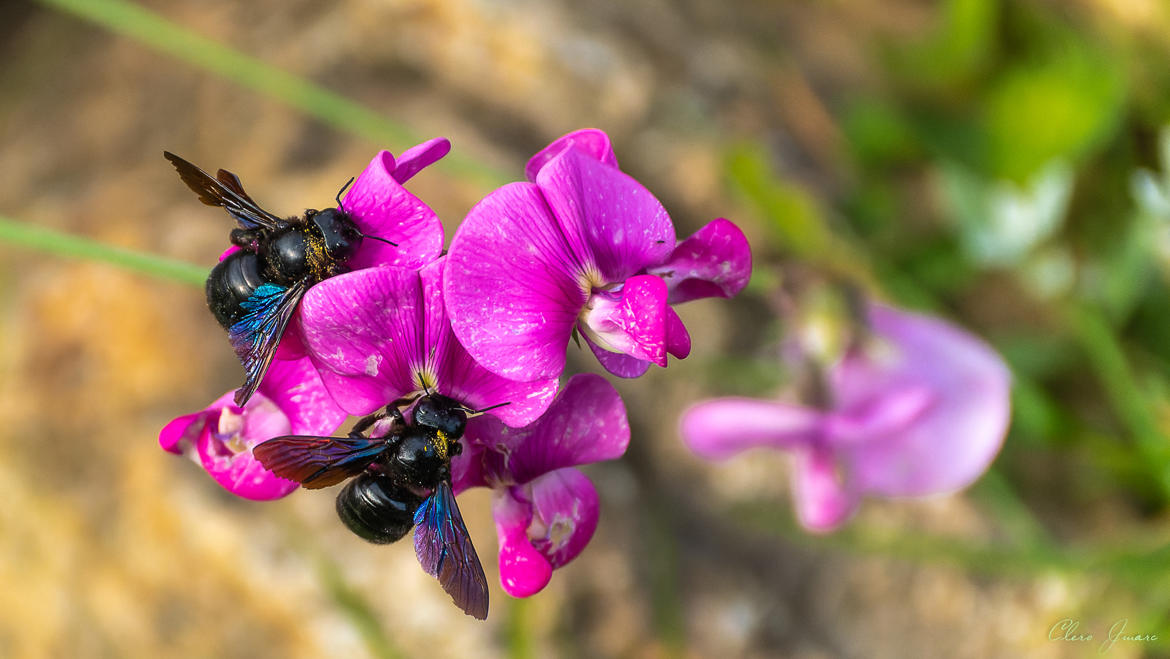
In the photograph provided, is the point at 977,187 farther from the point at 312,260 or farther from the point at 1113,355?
the point at 312,260

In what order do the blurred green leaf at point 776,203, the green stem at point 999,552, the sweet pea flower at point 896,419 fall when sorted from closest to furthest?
1. the green stem at point 999,552
2. the sweet pea flower at point 896,419
3. the blurred green leaf at point 776,203

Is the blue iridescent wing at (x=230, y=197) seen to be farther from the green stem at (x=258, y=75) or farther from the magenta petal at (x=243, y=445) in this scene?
the green stem at (x=258, y=75)

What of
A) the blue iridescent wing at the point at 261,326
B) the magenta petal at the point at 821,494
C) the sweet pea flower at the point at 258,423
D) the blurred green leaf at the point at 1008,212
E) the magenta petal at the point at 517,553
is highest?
the blue iridescent wing at the point at 261,326

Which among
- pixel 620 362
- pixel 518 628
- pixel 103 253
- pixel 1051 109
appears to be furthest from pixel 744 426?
pixel 1051 109

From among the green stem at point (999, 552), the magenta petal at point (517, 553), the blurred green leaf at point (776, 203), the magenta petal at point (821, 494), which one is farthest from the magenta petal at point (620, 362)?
the blurred green leaf at point (776, 203)

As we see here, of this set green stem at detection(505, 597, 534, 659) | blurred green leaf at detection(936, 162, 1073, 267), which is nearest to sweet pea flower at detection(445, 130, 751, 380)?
green stem at detection(505, 597, 534, 659)

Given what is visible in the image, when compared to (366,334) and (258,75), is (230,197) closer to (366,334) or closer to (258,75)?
(366,334)
